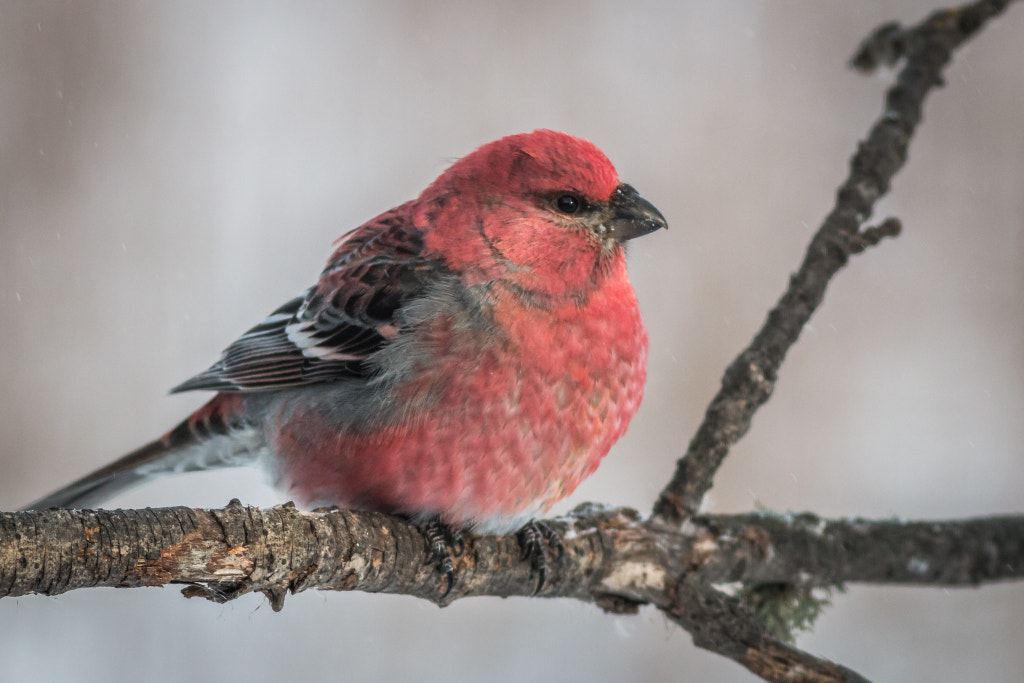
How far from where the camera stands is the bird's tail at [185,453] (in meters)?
2.76

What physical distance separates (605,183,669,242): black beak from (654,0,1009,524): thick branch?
0.67m

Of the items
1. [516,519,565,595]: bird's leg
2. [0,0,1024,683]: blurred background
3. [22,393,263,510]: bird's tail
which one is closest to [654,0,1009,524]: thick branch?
[516,519,565,595]: bird's leg

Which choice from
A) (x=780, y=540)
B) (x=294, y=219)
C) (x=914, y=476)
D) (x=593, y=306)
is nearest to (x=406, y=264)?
(x=593, y=306)

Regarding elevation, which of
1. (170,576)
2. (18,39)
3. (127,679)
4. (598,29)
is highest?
(598,29)

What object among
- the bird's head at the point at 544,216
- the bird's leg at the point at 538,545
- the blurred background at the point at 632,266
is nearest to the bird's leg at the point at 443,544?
the bird's leg at the point at 538,545

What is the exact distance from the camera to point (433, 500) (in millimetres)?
2311

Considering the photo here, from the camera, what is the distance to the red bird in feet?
7.50

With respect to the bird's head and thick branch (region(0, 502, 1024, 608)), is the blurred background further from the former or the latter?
the bird's head

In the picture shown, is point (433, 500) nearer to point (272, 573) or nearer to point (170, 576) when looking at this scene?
point (272, 573)

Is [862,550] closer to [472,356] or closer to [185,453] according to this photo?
[472,356]

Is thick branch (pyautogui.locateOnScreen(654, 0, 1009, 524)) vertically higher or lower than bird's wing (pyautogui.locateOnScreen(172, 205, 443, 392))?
higher

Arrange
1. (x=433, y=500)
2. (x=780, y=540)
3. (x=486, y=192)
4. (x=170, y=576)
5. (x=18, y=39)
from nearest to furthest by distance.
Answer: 1. (x=170, y=576)
2. (x=433, y=500)
3. (x=486, y=192)
4. (x=780, y=540)
5. (x=18, y=39)

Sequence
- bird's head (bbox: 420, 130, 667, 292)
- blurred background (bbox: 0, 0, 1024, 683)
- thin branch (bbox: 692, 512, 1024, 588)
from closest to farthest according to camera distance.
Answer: bird's head (bbox: 420, 130, 667, 292) < thin branch (bbox: 692, 512, 1024, 588) < blurred background (bbox: 0, 0, 1024, 683)

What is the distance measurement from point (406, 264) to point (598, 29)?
276 cm
